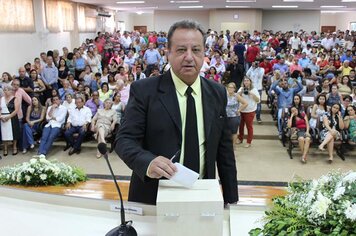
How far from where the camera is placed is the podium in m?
1.09

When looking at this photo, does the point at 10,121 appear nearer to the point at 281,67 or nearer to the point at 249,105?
the point at 249,105

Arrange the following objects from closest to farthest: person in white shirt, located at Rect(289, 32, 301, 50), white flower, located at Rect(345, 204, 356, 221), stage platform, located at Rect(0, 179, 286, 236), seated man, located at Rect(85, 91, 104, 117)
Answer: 1. white flower, located at Rect(345, 204, 356, 221)
2. stage platform, located at Rect(0, 179, 286, 236)
3. seated man, located at Rect(85, 91, 104, 117)
4. person in white shirt, located at Rect(289, 32, 301, 50)

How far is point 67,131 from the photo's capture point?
6.59 m

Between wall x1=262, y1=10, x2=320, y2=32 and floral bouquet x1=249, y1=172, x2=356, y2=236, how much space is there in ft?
66.0

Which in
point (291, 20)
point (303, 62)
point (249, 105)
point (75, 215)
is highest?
point (291, 20)

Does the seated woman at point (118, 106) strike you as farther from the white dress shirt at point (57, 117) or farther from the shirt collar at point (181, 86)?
the shirt collar at point (181, 86)

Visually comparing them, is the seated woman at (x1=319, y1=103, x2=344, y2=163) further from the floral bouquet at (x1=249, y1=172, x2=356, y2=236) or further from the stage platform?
the floral bouquet at (x1=249, y1=172, x2=356, y2=236)

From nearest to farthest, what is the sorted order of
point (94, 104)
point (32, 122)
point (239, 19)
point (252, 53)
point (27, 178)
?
point (27, 178) < point (32, 122) < point (94, 104) < point (252, 53) < point (239, 19)

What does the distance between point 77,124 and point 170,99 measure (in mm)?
5522

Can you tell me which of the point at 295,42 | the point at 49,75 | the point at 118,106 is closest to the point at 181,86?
the point at 118,106

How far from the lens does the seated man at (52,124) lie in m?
6.45

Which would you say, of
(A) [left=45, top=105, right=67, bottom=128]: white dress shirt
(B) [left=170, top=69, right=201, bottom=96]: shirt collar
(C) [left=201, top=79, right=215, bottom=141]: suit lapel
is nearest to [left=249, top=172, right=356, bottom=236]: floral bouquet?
(C) [left=201, top=79, right=215, bottom=141]: suit lapel

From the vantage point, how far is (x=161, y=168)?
1.14 m

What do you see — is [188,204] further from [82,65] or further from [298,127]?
[82,65]
